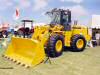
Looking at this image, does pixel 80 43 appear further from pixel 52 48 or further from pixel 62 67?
pixel 62 67

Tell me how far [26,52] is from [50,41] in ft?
4.19

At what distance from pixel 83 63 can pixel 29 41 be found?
2.35 m

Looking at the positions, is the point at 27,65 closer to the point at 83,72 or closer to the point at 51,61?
the point at 51,61

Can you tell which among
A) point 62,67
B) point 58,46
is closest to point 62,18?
point 58,46

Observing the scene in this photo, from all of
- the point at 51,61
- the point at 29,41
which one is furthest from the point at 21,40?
the point at 51,61

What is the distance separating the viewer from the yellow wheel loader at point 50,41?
1096cm

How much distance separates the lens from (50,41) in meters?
12.4

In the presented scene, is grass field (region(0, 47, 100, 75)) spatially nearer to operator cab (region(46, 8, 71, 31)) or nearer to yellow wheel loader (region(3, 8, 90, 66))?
yellow wheel loader (region(3, 8, 90, 66))

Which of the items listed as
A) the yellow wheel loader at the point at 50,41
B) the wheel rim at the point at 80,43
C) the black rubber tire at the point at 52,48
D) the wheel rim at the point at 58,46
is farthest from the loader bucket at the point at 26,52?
the wheel rim at the point at 80,43

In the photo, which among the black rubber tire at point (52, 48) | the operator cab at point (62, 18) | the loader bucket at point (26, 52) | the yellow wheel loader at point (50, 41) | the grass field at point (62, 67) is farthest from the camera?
the operator cab at point (62, 18)

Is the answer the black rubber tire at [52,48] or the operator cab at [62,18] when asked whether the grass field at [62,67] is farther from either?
the operator cab at [62,18]

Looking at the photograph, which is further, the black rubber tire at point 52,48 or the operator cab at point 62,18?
the operator cab at point 62,18

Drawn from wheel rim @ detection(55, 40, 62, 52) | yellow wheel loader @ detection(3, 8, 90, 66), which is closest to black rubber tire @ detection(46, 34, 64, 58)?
yellow wheel loader @ detection(3, 8, 90, 66)

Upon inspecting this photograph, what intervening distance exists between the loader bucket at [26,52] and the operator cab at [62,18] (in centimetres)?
268
